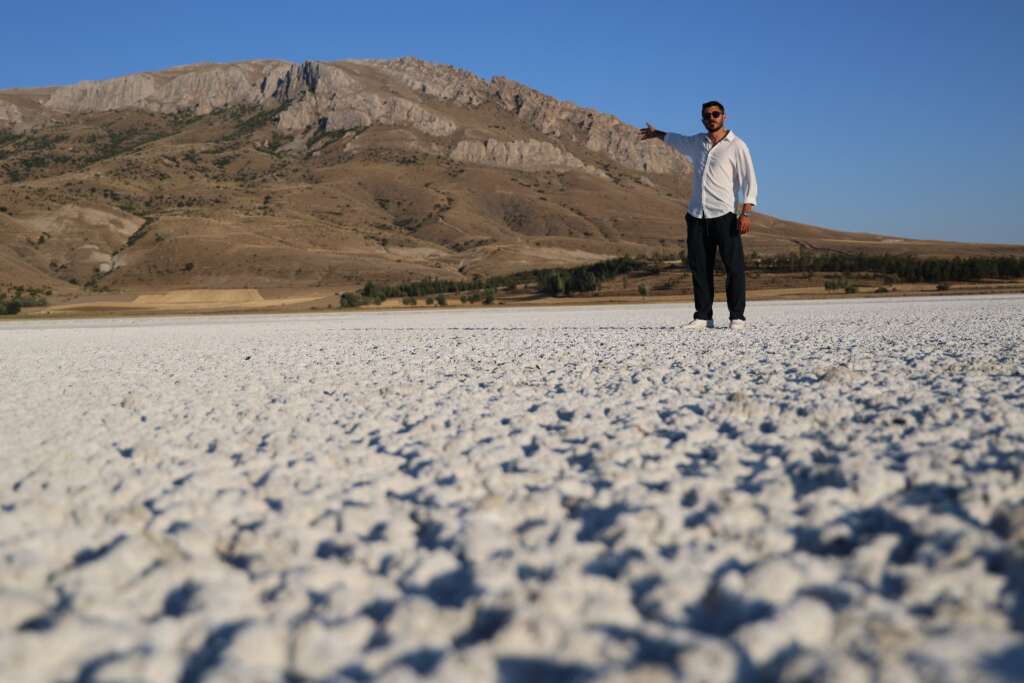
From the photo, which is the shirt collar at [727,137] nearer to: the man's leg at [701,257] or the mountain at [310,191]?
the man's leg at [701,257]

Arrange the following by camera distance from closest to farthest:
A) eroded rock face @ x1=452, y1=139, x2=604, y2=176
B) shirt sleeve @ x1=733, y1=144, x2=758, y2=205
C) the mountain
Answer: shirt sleeve @ x1=733, y1=144, x2=758, y2=205 < the mountain < eroded rock face @ x1=452, y1=139, x2=604, y2=176

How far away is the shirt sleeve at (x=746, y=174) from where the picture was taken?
9132mm

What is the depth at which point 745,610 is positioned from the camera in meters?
1.67

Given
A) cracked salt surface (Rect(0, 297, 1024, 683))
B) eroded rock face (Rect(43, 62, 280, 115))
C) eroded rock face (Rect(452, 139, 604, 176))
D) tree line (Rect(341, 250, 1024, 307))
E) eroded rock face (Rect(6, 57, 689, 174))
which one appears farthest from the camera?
eroded rock face (Rect(43, 62, 280, 115))

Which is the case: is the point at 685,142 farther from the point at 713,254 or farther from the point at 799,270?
the point at 799,270

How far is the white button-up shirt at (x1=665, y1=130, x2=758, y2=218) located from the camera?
30.2ft

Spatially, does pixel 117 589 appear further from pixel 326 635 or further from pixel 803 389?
pixel 803 389

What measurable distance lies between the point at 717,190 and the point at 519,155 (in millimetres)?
160648

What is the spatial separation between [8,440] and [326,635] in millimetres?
3528

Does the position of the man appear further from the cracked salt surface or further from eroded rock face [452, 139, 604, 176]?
eroded rock face [452, 139, 604, 176]

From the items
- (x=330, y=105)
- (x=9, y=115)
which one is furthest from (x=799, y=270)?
(x=9, y=115)

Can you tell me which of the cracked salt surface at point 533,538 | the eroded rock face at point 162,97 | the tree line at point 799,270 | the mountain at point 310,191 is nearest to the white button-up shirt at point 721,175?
the cracked salt surface at point 533,538

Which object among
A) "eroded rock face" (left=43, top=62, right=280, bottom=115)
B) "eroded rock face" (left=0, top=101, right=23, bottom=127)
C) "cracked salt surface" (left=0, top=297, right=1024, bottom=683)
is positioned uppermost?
"eroded rock face" (left=43, top=62, right=280, bottom=115)

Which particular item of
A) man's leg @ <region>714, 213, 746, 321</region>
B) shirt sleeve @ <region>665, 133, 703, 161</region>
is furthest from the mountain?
Answer: man's leg @ <region>714, 213, 746, 321</region>
